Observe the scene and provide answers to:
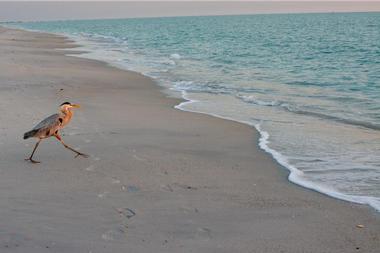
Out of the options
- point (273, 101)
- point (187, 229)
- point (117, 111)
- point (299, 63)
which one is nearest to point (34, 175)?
point (187, 229)

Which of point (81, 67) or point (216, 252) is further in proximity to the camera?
point (81, 67)

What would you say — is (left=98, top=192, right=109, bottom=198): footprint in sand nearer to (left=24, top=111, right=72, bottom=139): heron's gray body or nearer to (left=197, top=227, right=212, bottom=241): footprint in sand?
(left=197, top=227, right=212, bottom=241): footprint in sand

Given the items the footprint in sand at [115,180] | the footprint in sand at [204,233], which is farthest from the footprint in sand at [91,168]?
the footprint in sand at [204,233]

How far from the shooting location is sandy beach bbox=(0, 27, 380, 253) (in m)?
4.71

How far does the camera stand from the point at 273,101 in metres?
13.6

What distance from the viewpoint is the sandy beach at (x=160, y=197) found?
4.71 meters

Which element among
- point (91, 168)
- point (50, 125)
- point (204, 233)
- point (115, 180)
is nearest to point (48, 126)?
point (50, 125)

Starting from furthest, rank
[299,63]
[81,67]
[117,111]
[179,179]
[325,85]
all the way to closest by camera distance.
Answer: [299,63], [81,67], [325,85], [117,111], [179,179]

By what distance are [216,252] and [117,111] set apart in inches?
283

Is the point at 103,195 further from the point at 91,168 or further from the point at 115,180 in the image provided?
the point at 91,168

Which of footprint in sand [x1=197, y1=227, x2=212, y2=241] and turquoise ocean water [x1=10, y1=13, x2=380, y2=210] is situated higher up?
footprint in sand [x1=197, y1=227, x2=212, y2=241]

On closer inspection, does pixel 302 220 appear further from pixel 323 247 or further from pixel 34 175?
pixel 34 175

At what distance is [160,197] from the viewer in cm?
585

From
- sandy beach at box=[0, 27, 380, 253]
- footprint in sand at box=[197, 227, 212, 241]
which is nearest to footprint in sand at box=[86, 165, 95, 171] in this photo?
sandy beach at box=[0, 27, 380, 253]
